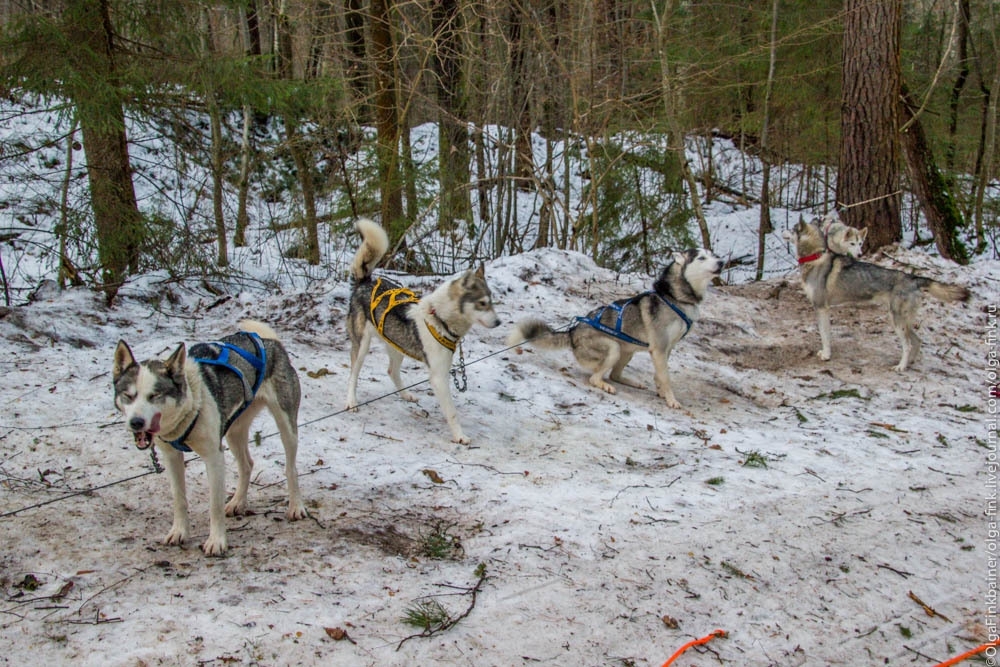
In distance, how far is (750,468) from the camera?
213 inches

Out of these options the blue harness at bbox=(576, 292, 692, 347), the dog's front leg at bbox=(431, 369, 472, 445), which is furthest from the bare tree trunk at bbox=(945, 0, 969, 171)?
the dog's front leg at bbox=(431, 369, 472, 445)

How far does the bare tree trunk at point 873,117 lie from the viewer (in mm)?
10828

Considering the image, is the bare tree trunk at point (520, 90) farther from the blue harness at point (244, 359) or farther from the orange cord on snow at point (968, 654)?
the orange cord on snow at point (968, 654)

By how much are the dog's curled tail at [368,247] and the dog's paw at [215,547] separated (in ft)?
10.8

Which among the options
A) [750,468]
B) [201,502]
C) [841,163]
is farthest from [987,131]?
[201,502]

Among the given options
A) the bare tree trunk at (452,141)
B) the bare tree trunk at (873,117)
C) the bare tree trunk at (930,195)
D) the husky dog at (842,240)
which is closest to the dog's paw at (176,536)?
the bare tree trunk at (452,141)

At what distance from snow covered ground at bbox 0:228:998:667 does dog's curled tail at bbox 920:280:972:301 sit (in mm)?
849

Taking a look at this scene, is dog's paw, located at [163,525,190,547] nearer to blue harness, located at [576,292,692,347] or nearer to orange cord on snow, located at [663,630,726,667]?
orange cord on snow, located at [663,630,726,667]

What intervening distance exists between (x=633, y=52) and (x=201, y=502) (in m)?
12.0

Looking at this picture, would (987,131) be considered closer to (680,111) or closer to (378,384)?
(680,111)

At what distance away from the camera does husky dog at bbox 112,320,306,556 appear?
134 inches

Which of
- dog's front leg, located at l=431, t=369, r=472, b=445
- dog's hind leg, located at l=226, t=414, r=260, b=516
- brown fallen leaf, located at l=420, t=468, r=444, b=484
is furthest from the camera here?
dog's front leg, located at l=431, t=369, r=472, b=445

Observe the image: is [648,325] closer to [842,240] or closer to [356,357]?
[356,357]

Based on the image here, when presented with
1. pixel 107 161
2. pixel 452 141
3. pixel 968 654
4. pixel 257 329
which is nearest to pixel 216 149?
pixel 107 161
